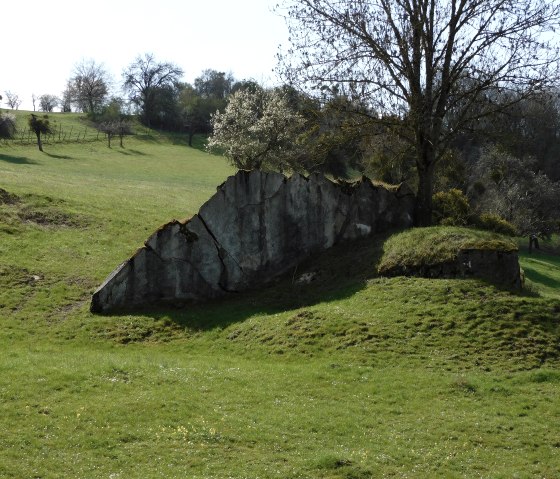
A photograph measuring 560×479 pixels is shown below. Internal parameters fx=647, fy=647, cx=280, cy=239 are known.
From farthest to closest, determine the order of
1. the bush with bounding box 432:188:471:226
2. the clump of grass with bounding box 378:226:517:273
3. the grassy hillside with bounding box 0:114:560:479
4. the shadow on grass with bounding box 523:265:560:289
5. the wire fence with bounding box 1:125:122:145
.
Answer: the wire fence with bounding box 1:125:122:145 < the shadow on grass with bounding box 523:265:560:289 < the bush with bounding box 432:188:471:226 < the clump of grass with bounding box 378:226:517:273 < the grassy hillside with bounding box 0:114:560:479

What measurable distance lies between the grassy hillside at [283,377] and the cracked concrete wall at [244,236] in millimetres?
901

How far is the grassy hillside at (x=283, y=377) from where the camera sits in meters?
12.7

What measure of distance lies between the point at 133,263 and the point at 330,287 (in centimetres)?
745

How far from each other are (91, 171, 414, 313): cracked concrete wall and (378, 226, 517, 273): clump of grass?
278 centimetres

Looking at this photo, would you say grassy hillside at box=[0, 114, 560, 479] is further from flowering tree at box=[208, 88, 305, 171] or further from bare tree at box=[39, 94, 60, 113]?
bare tree at box=[39, 94, 60, 113]

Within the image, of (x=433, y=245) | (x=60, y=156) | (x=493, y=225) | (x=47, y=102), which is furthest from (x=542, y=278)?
(x=47, y=102)

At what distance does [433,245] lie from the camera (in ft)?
77.7

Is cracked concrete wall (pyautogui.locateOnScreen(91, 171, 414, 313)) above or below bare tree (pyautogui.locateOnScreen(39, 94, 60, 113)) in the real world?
below

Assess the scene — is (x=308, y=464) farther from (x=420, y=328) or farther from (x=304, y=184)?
(x=304, y=184)

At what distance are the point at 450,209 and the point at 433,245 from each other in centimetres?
619

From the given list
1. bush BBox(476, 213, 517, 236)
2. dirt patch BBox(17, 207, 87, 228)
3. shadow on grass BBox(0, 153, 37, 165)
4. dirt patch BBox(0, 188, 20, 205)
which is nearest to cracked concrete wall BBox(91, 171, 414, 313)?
bush BBox(476, 213, 517, 236)

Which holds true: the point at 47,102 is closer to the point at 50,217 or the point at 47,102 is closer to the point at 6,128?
the point at 6,128

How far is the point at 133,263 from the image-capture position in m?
24.2

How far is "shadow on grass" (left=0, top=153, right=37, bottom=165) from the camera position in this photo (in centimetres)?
6662
